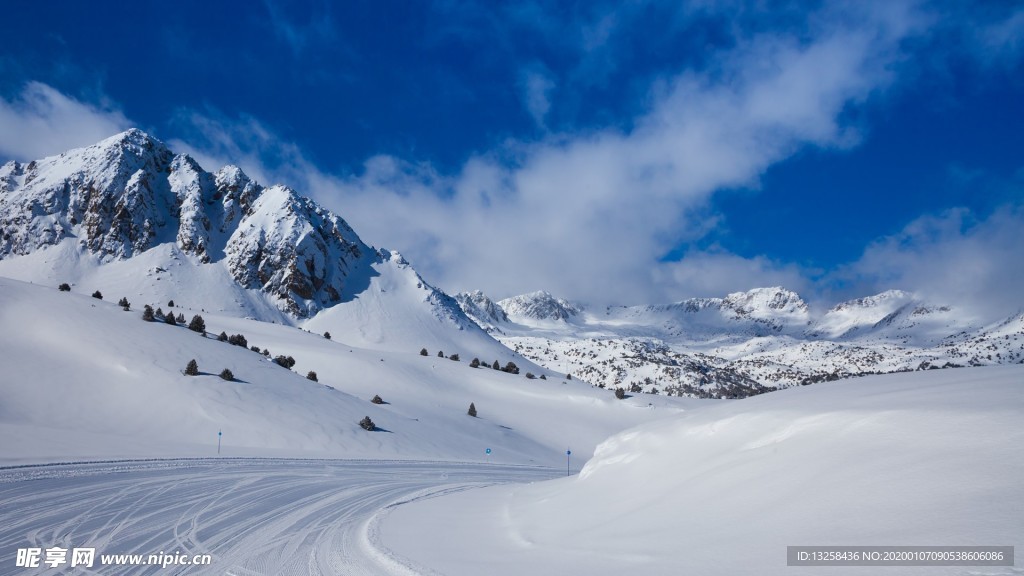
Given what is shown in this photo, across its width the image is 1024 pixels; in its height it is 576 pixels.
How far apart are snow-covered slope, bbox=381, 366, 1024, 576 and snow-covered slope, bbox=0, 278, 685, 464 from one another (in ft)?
60.9

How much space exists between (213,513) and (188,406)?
57.9 feet

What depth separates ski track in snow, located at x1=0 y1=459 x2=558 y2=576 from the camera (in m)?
8.45

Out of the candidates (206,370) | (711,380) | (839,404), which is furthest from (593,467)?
(711,380)

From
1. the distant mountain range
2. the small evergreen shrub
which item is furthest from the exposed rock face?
the small evergreen shrub

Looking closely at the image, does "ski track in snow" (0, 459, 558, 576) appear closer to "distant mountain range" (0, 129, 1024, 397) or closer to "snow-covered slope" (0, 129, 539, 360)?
"snow-covered slope" (0, 129, 539, 360)

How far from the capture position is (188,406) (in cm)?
2591

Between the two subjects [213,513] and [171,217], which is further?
[171,217]

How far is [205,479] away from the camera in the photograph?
15.7m

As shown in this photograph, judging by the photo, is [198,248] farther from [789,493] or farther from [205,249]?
[789,493]

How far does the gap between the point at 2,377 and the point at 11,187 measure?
298 feet

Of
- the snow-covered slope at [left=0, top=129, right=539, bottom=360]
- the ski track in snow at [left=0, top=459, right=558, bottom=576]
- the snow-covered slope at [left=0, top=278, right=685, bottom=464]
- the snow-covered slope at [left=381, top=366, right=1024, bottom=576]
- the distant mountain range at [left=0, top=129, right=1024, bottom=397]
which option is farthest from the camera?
the distant mountain range at [left=0, top=129, right=1024, bottom=397]

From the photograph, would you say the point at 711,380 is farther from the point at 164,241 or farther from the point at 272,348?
the point at 164,241

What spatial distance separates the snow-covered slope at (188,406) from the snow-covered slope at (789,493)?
18.6 metres

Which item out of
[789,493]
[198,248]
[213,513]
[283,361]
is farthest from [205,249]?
[789,493]
